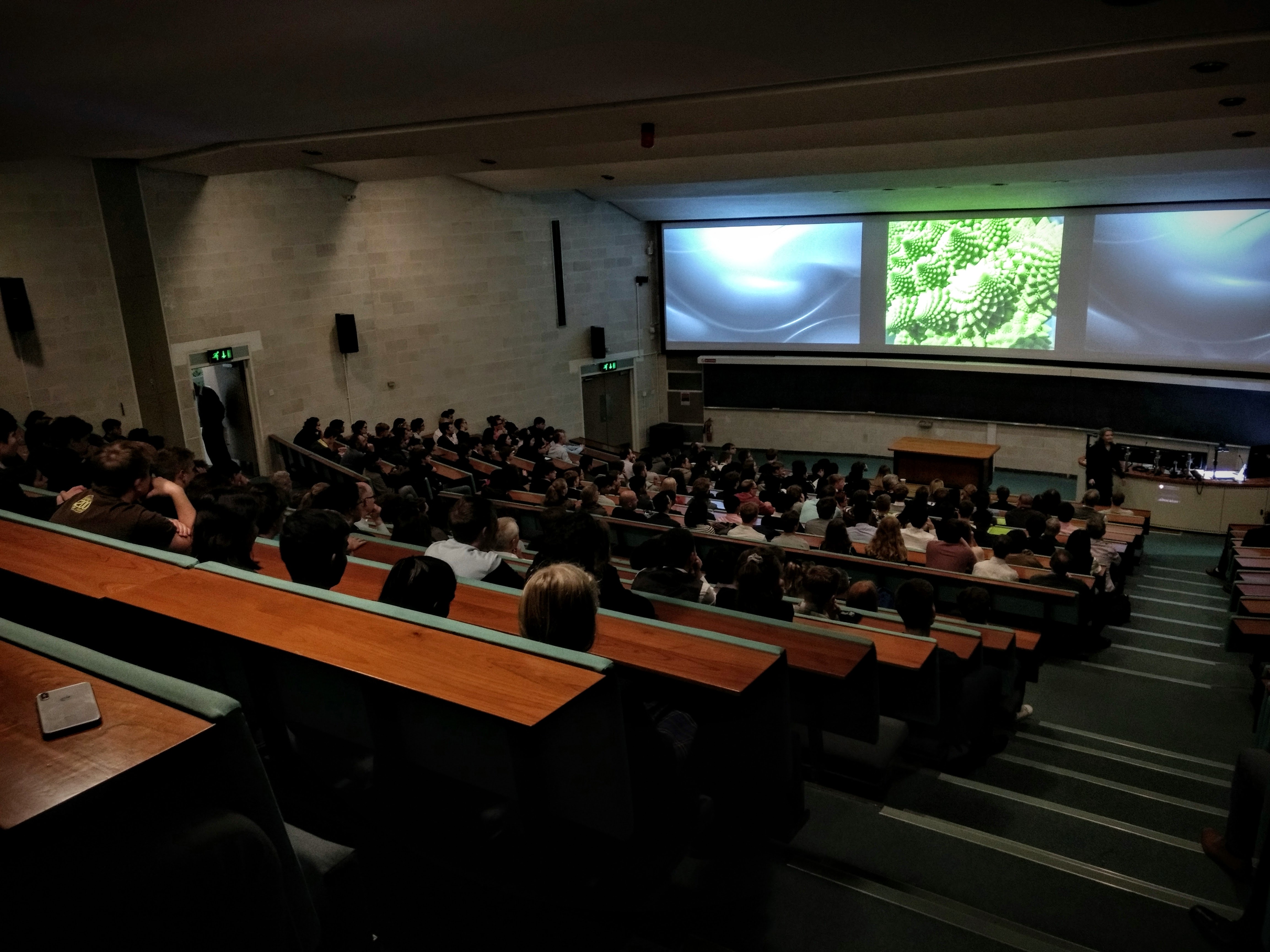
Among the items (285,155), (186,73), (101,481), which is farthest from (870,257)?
(101,481)

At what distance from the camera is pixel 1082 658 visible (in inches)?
256

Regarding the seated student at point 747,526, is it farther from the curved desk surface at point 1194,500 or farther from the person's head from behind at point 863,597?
the curved desk surface at point 1194,500

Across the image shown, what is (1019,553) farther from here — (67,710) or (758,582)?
(67,710)

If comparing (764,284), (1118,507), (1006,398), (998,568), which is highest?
(764,284)

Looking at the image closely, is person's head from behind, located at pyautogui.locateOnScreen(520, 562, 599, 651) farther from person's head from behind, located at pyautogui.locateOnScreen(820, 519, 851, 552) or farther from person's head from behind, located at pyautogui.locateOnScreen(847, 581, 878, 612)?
person's head from behind, located at pyautogui.locateOnScreen(820, 519, 851, 552)

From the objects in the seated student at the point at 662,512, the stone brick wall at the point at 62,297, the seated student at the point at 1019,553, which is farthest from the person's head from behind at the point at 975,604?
the stone brick wall at the point at 62,297

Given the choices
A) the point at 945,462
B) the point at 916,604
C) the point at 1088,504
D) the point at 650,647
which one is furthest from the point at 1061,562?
the point at 945,462

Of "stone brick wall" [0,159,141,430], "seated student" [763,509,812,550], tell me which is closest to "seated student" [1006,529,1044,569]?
"seated student" [763,509,812,550]

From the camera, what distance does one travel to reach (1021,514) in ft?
28.8

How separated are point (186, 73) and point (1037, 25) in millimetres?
4206

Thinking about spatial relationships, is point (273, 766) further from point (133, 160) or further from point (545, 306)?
point (545, 306)

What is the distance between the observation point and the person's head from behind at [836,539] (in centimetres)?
627

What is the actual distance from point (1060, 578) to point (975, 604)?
4.96ft

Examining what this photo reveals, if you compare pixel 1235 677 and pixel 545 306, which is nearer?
pixel 1235 677
